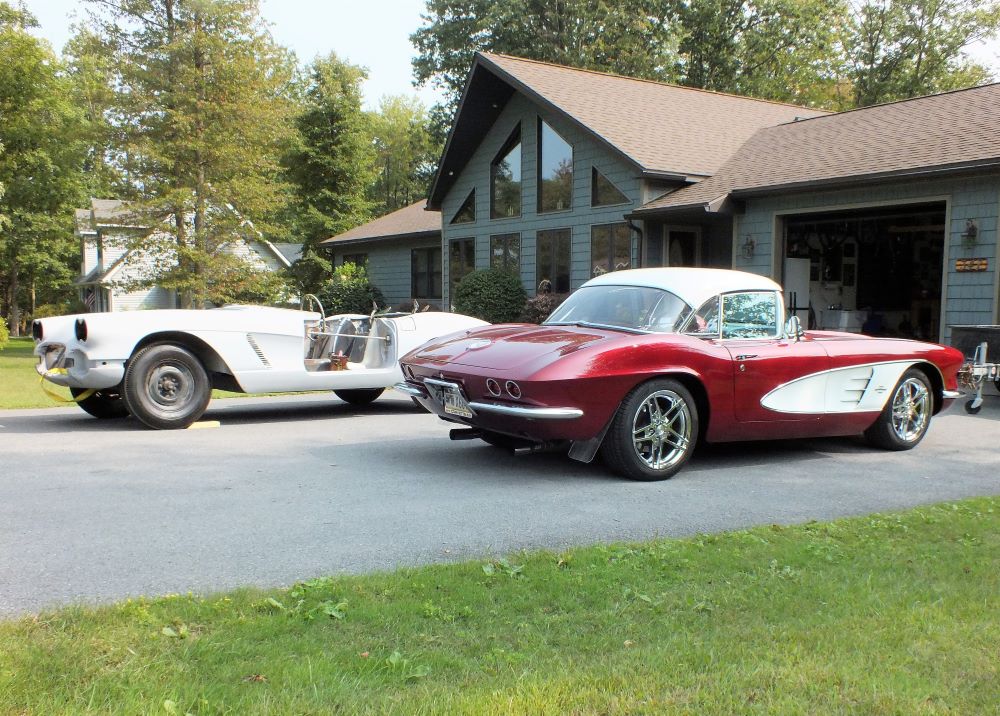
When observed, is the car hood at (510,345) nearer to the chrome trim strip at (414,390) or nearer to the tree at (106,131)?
the chrome trim strip at (414,390)

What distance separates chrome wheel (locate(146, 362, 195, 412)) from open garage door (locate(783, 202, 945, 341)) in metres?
11.9

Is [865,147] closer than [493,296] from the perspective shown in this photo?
Yes

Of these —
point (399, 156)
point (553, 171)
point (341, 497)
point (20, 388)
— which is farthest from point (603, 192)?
point (399, 156)

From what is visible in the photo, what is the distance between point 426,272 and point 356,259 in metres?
4.97

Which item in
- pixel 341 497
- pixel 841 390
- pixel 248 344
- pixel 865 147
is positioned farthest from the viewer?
pixel 865 147

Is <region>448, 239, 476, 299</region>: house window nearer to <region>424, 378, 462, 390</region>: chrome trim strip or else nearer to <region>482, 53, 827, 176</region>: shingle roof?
<region>482, 53, 827, 176</region>: shingle roof

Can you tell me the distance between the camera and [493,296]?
20344 millimetres

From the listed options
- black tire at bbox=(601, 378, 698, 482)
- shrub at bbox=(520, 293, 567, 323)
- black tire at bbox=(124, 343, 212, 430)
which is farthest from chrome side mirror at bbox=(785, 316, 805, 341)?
shrub at bbox=(520, 293, 567, 323)

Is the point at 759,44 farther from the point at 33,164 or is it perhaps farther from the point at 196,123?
the point at 33,164

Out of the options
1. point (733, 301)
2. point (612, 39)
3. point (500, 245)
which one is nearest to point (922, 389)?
point (733, 301)

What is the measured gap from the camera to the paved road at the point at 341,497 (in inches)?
162

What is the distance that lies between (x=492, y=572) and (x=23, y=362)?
67.8 feet

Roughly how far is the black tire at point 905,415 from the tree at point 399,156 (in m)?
53.0

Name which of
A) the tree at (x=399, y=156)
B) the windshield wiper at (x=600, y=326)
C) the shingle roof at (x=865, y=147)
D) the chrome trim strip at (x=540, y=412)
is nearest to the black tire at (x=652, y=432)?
the chrome trim strip at (x=540, y=412)
